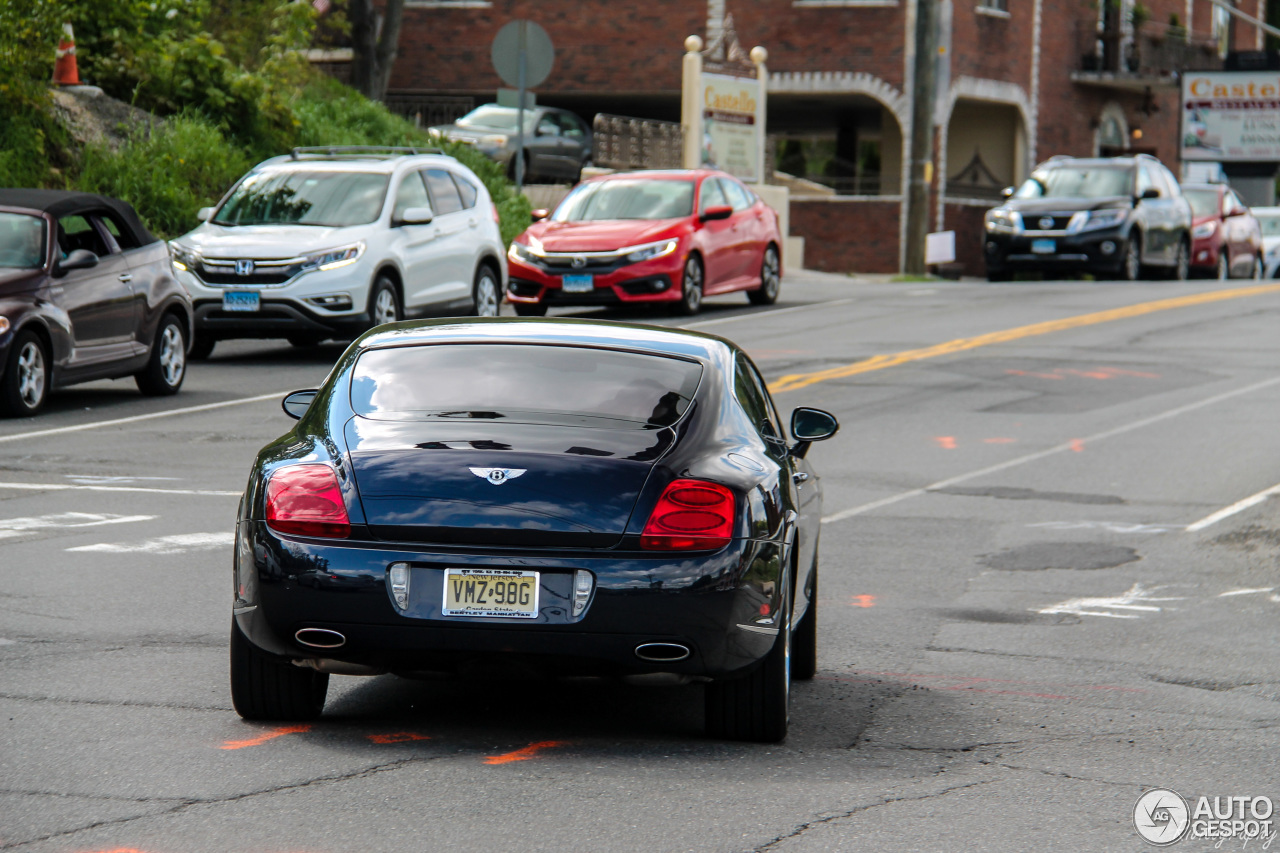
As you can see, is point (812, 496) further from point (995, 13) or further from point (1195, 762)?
point (995, 13)

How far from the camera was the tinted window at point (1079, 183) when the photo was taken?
1171 inches

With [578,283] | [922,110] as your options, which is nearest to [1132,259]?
[922,110]

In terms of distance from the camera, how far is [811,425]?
709 centimetres

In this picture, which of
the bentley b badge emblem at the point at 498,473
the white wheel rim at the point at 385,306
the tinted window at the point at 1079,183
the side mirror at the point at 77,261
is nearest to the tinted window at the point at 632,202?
the white wheel rim at the point at 385,306

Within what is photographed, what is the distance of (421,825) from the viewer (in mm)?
4859

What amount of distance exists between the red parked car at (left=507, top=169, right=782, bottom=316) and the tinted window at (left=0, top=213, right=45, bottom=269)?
27.6 feet

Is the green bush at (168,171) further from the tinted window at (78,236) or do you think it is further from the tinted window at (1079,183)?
the tinted window at (1079,183)

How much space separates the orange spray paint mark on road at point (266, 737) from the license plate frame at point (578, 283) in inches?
642

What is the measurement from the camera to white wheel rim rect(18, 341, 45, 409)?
555 inches

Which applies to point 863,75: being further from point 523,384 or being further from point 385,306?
point 523,384

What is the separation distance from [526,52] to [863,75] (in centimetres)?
1892

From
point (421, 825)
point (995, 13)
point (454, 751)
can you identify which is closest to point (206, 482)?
point (454, 751)
